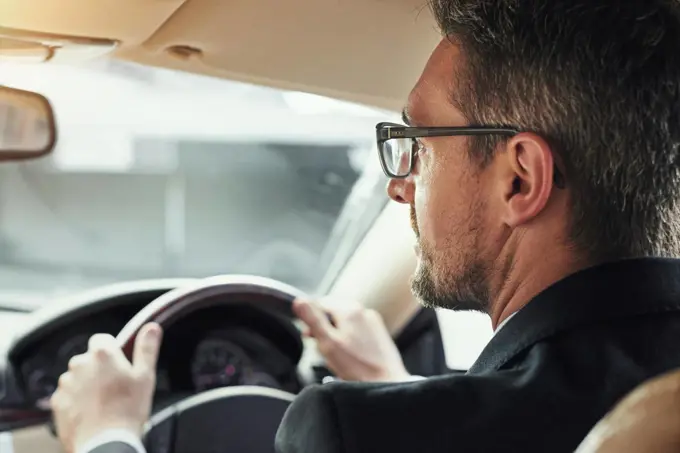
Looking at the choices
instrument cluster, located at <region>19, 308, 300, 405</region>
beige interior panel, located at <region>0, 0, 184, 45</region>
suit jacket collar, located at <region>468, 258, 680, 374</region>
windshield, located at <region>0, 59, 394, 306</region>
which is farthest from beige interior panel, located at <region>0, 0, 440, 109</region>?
suit jacket collar, located at <region>468, 258, 680, 374</region>

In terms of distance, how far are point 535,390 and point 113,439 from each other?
38.9 inches

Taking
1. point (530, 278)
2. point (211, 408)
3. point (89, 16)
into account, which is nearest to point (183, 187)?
point (211, 408)

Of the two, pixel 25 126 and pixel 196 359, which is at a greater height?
pixel 25 126

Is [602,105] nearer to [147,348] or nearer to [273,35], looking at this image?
[273,35]

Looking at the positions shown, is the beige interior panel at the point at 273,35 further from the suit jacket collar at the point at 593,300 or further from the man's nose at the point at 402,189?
→ the suit jacket collar at the point at 593,300

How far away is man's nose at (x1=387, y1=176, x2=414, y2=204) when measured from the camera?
1.59 m

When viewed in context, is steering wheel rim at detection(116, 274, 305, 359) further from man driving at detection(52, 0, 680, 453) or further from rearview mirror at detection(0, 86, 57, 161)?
man driving at detection(52, 0, 680, 453)

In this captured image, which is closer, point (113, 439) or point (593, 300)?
point (593, 300)

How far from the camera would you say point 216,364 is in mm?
2176

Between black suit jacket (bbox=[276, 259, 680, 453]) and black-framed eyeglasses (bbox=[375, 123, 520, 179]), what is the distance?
269 millimetres

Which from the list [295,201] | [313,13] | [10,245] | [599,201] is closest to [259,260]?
[295,201]

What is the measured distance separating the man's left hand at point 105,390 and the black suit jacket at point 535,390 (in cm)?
81

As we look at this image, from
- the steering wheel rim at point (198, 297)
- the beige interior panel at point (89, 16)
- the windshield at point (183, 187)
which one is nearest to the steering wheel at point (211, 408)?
the steering wheel rim at point (198, 297)

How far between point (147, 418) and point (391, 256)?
2.42 ft
